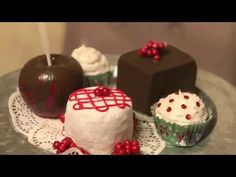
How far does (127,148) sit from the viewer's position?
3.76ft

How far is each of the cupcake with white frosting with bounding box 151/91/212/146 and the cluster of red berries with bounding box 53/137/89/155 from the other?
211 millimetres

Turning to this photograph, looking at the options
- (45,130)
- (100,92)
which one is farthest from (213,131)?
(45,130)

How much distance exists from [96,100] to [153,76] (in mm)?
197

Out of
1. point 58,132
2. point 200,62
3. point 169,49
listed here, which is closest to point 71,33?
point 200,62

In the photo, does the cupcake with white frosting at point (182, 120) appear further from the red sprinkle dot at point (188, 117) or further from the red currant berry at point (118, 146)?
the red currant berry at point (118, 146)

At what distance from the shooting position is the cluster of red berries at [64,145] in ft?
3.79

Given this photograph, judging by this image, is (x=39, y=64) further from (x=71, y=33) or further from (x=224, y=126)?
(x=71, y=33)

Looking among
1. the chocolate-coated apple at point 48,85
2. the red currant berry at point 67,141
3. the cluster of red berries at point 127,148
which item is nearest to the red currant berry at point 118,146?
the cluster of red berries at point 127,148

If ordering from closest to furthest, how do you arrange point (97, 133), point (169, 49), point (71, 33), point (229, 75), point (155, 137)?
point (97, 133) → point (155, 137) → point (169, 49) → point (229, 75) → point (71, 33)

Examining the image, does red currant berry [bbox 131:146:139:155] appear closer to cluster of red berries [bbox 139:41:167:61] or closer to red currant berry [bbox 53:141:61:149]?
red currant berry [bbox 53:141:61:149]

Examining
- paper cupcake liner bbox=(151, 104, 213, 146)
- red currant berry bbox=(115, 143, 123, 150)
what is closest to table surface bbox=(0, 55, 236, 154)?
paper cupcake liner bbox=(151, 104, 213, 146)

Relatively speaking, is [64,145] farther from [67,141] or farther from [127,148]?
[127,148]

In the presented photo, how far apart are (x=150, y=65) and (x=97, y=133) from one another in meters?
0.29

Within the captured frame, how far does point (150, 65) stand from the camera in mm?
1341
